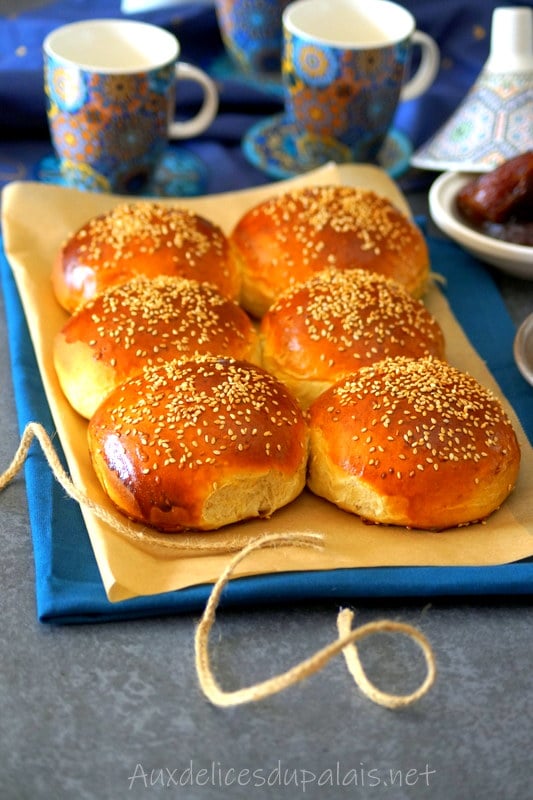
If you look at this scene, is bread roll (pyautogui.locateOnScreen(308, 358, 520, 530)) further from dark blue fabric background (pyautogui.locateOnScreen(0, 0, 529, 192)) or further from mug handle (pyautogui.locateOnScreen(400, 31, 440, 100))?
mug handle (pyautogui.locateOnScreen(400, 31, 440, 100))

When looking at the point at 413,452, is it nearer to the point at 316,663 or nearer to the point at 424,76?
the point at 316,663

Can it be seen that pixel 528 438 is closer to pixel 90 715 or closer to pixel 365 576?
pixel 365 576

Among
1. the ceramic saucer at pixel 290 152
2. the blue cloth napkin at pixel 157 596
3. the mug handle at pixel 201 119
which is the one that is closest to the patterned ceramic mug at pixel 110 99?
the mug handle at pixel 201 119

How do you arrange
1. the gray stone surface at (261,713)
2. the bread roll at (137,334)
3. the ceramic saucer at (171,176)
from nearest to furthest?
the gray stone surface at (261,713) → the bread roll at (137,334) → the ceramic saucer at (171,176)

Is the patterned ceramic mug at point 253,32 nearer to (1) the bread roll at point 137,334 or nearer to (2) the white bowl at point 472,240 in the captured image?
(2) the white bowl at point 472,240

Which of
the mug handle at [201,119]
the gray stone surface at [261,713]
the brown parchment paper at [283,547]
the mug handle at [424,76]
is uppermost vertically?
the mug handle at [424,76]

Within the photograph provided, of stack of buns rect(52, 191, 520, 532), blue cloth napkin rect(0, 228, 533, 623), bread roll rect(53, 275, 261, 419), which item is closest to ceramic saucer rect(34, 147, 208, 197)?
stack of buns rect(52, 191, 520, 532)

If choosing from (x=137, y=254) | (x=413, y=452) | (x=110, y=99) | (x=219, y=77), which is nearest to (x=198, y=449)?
(x=413, y=452)
